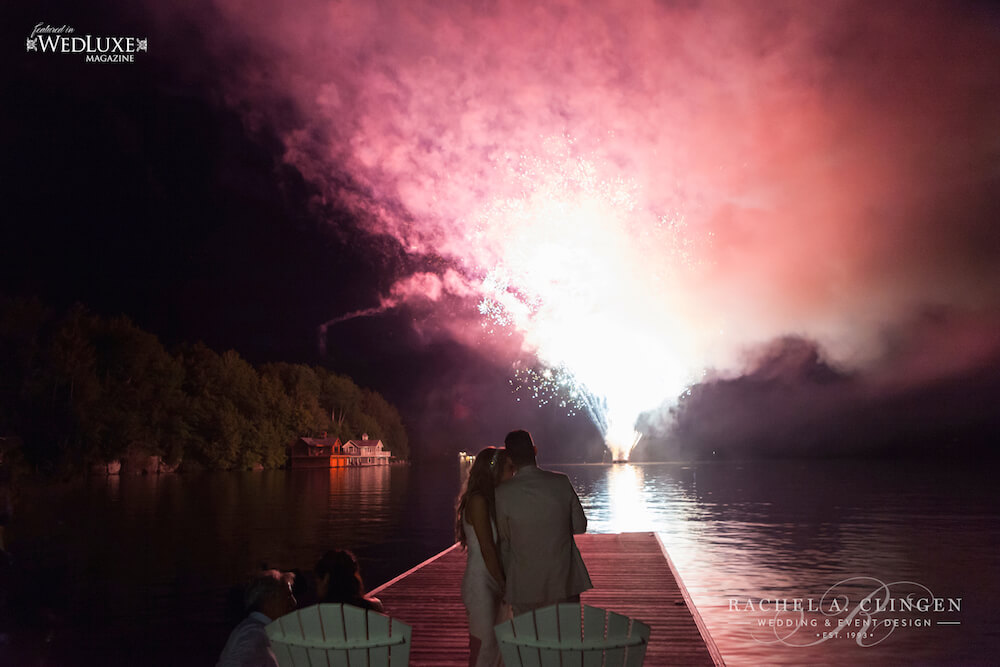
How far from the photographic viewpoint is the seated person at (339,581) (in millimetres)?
5805

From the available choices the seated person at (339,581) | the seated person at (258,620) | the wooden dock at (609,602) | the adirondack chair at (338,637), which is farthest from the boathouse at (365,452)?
the adirondack chair at (338,637)

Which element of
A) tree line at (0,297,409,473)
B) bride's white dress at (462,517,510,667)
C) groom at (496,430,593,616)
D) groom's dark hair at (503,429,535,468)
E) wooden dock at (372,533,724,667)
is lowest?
wooden dock at (372,533,724,667)

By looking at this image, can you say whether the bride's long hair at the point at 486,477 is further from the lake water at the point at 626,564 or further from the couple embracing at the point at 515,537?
the lake water at the point at 626,564

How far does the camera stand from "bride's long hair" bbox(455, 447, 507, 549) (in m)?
6.41

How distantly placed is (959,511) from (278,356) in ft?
395

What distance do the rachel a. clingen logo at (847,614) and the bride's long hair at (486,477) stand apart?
28.3 ft

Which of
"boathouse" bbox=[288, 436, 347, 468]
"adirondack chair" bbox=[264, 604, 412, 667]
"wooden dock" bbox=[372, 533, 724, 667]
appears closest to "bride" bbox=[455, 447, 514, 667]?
"adirondack chair" bbox=[264, 604, 412, 667]

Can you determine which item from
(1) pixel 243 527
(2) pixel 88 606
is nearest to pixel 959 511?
(1) pixel 243 527

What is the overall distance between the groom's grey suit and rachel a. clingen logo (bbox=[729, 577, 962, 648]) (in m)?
8.24

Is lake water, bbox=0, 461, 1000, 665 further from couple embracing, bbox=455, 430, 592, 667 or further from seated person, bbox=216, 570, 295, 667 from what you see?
couple embracing, bbox=455, 430, 592, 667

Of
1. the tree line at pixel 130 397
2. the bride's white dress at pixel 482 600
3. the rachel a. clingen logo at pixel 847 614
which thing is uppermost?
the tree line at pixel 130 397

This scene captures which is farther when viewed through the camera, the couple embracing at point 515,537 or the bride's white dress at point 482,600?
the bride's white dress at point 482,600

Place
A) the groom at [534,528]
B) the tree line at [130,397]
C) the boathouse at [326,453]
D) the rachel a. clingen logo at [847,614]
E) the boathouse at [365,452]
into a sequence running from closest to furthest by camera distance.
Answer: the groom at [534,528] → the rachel a. clingen logo at [847,614] → the tree line at [130,397] → the boathouse at [326,453] → the boathouse at [365,452]

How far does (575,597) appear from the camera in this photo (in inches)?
257
